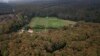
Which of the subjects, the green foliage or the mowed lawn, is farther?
the mowed lawn

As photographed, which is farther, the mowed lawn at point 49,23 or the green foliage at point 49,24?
the mowed lawn at point 49,23

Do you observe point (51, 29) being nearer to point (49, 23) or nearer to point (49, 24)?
point (49, 24)

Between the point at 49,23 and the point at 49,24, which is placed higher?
the point at 49,24

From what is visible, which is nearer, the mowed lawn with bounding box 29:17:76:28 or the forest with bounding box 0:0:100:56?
the forest with bounding box 0:0:100:56

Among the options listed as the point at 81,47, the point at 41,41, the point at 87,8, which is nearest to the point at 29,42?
the point at 41,41

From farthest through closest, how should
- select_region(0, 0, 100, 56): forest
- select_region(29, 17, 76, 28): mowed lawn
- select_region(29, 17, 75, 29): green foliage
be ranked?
select_region(29, 17, 76, 28): mowed lawn
select_region(29, 17, 75, 29): green foliage
select_region(0, 0, 100, 56): forest

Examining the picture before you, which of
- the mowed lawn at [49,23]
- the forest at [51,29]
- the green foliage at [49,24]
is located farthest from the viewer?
the mowed lawn at [49,23]

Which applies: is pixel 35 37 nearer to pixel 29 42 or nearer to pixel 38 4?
pixel 29 42

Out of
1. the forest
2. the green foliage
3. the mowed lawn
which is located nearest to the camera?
the forest

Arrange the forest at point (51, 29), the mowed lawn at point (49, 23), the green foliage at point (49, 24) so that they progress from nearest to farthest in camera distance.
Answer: the forest at point (51, 29)
the green foliage at point (49, 24)
the mowed lawn at point (49, 23)

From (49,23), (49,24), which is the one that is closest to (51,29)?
(49,24)

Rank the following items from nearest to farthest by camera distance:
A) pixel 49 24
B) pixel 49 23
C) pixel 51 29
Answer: pixel 51 29 → pixel 49 24 → pixel 49 23
